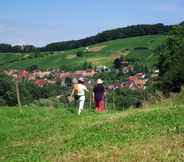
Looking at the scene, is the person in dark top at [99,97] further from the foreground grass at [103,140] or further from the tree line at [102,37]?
the tree line at [102,37]

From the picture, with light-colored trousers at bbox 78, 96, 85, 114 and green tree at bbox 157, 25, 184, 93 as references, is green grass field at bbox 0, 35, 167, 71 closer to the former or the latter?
green tree at bbox 157, 25, 184, 93

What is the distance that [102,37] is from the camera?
137m

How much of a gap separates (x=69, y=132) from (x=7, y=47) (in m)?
122

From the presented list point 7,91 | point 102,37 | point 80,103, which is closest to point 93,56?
point 102,37

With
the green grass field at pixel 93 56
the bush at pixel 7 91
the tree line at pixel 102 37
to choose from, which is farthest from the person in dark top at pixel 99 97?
the tree line at pixel 102 37

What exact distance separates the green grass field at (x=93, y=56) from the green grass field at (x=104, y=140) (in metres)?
77.5

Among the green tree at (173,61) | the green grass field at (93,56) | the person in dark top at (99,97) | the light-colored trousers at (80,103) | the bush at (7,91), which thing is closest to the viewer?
the light-colored trousers at (80,103)

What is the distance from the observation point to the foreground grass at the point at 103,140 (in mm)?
11789

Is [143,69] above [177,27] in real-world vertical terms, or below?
below

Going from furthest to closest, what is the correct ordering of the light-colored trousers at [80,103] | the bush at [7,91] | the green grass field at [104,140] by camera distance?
the bush at [7,91]
the light-colored trousers at [80,103]
the green grass field at [104,140]

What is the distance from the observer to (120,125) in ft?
52.0

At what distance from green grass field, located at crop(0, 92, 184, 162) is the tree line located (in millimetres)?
108778

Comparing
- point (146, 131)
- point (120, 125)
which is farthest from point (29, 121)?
point (146, 131)

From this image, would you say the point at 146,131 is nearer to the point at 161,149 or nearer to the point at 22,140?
the point at 161,149
